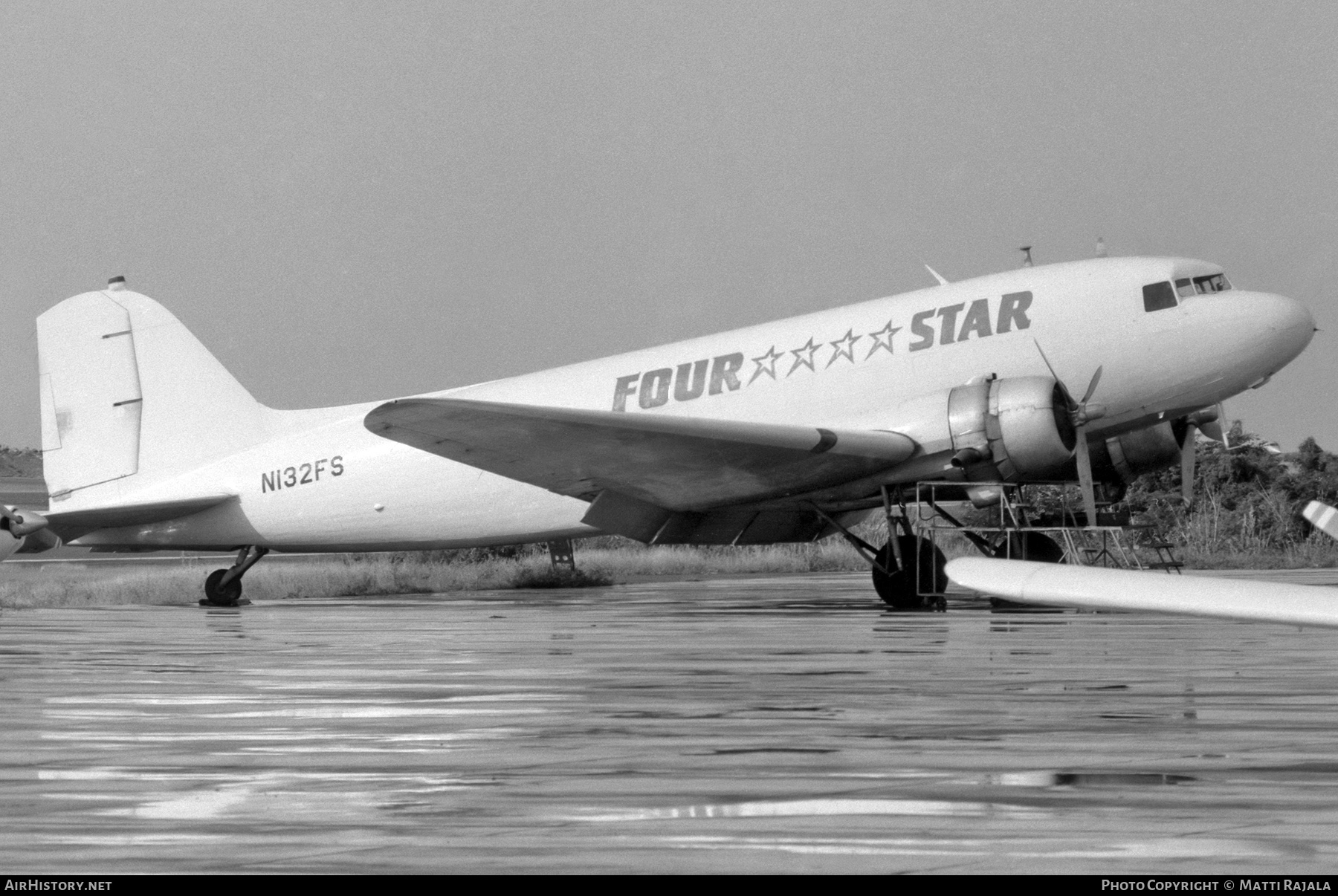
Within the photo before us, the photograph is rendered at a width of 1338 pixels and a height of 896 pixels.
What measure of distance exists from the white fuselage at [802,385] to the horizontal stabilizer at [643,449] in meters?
1.01

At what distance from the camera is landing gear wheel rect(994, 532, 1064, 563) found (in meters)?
21.1

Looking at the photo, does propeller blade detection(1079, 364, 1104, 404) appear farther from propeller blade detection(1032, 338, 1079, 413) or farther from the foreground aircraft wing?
the foreground aircraft wing

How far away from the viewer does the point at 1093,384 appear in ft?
67.7

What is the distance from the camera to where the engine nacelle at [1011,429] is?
19.8m

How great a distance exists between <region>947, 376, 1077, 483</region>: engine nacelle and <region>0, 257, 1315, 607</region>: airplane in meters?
0.03

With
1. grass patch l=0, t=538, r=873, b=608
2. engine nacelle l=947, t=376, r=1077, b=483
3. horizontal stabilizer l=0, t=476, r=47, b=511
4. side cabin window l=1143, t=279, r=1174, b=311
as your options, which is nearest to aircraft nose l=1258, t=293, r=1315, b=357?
side cabin window l=1143, t=279, r=1174, b=311

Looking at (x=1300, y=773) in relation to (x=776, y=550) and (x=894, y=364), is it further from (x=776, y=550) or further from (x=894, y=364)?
(x=776, y=550)

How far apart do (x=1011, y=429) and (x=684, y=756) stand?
524 inches

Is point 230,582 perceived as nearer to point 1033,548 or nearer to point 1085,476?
point 1033,548

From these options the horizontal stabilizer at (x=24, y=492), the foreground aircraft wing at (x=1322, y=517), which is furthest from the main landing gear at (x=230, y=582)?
the horizontal stabilizer at (x=24, y=492)

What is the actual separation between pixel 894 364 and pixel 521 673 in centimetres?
1074

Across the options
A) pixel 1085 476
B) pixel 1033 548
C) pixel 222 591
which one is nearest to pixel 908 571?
pixel 1033 548

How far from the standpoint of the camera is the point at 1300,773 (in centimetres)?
638
